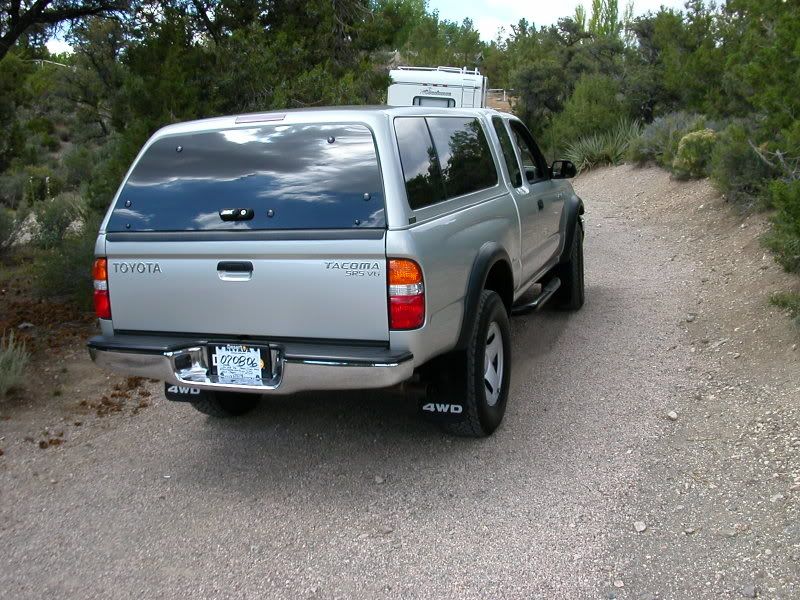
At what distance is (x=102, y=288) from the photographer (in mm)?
4770

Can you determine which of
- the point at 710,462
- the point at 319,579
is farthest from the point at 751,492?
the point at 319,579

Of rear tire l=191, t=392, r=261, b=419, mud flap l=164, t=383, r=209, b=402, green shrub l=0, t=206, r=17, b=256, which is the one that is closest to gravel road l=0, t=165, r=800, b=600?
rear tire l=191, t=392, r=261, b=419

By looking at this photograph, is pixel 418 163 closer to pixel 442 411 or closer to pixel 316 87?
pixel 442 411

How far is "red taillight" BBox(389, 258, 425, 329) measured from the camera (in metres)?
4.17

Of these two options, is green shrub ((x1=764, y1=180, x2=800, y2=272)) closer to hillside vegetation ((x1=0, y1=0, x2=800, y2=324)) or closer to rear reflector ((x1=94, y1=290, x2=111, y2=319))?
hillside vegetation ((x1=0, y1=0, x2=800, y2=324))

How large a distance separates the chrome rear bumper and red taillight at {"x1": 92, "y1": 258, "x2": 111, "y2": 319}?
0.15m

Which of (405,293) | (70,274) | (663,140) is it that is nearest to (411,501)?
(405,293)

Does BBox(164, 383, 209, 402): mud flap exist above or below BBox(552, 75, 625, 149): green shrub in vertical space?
below

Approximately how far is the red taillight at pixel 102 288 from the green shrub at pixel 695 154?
10.4 metres

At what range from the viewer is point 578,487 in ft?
14.9

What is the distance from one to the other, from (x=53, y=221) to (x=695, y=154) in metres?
9.35

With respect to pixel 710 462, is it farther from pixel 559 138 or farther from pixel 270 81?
pixel 559 138

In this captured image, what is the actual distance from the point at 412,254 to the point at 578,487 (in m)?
1.51

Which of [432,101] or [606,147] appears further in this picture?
[606,147]
